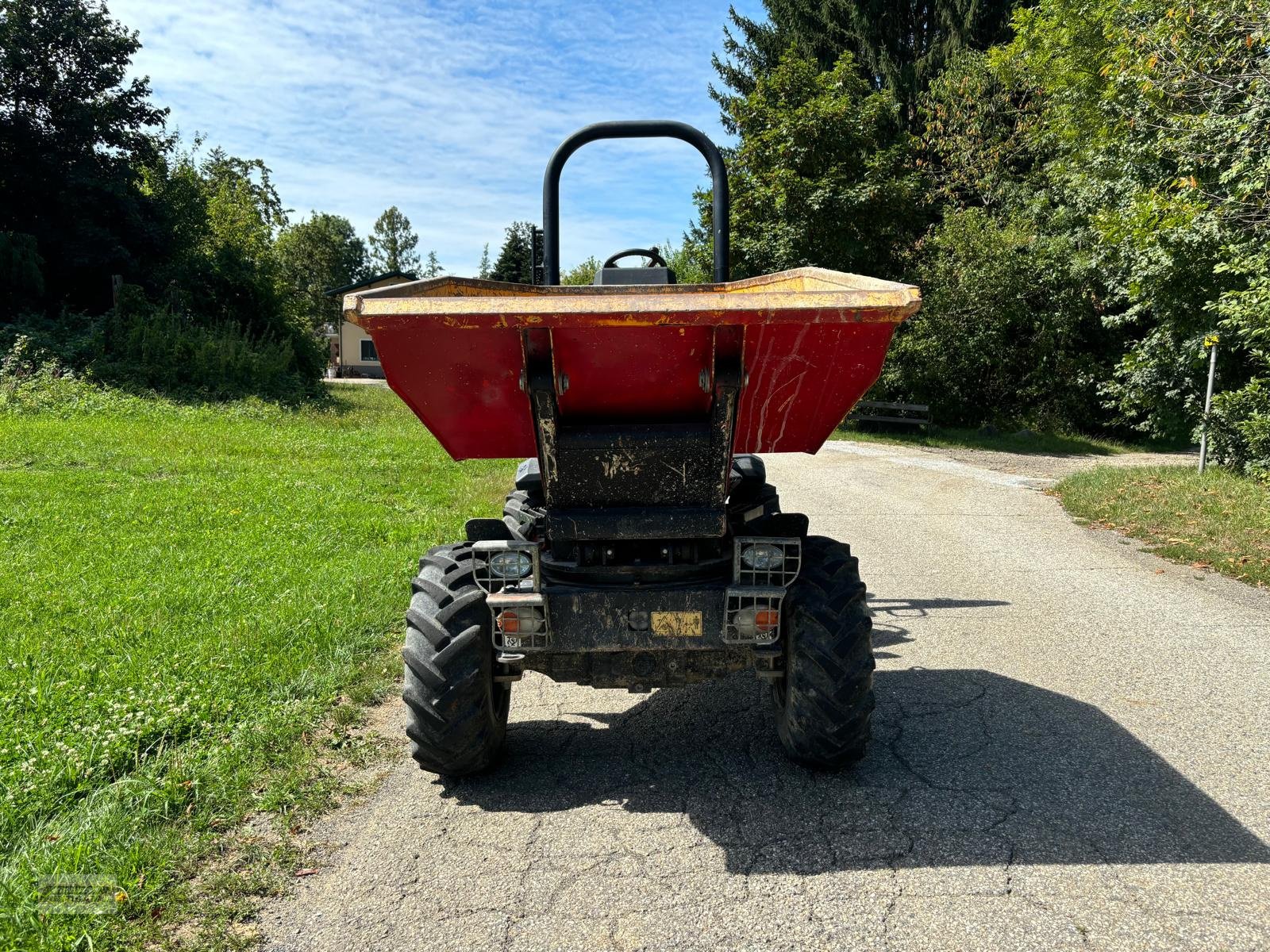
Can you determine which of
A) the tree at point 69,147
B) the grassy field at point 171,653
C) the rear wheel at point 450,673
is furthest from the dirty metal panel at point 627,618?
the tree at point 69,147

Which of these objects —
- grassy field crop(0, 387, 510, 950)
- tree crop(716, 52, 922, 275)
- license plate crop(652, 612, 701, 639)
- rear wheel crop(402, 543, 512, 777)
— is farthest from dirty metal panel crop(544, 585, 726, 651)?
tree crop(716, 52, 922, 275)

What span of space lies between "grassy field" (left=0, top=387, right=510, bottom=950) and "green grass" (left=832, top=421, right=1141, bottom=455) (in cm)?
1099

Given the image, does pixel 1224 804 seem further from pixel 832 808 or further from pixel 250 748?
pixel 250 748

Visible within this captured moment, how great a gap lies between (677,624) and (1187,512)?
8472mm

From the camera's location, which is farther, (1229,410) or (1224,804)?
(1229,410)

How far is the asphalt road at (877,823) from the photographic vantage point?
2.74 metres

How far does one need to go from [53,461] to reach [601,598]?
11180 mm

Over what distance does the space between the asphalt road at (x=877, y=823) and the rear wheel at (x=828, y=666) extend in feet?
0.66

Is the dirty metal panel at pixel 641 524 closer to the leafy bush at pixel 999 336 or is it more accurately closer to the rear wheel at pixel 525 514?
the rear wheel at pixel 525 514

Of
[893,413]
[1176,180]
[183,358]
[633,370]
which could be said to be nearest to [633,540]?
[633,370]

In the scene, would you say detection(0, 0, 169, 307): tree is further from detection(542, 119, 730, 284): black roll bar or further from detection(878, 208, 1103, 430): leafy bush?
detection(542, 119, 730, 284): black roll bar

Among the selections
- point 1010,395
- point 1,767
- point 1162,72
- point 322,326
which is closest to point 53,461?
point 1,767

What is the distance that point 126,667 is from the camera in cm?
462

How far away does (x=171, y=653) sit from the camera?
4914 millimetres
